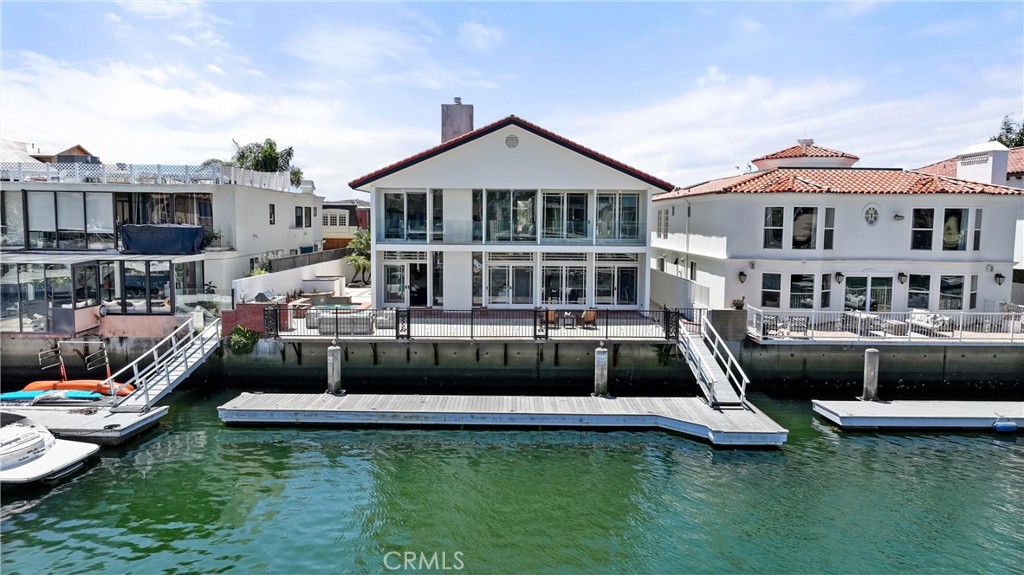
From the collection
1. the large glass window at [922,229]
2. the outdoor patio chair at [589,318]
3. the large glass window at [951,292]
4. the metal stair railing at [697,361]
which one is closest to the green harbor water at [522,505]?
the metal stair railing at [697,361]

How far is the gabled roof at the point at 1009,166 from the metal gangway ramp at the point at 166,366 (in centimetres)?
3524

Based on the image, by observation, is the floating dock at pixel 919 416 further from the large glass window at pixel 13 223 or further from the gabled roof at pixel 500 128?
the large glass window at pixel 13 223

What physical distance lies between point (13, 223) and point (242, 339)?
1399 cm

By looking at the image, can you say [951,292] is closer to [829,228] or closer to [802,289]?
[829,228]

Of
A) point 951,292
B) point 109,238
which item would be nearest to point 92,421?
point 109,238

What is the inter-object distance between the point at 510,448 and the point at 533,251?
34.3 ft

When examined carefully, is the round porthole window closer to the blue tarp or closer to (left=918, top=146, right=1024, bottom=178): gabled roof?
(left=918, top=146, right=1024, bottom=178): gabled roof

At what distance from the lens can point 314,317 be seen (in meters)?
21.7

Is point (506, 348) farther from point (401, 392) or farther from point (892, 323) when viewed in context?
point (892, 323)

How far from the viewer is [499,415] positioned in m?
17.7

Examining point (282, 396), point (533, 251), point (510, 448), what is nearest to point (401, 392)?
point (282, 396)

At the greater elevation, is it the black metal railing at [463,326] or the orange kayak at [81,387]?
the black metal railing at [463,326]

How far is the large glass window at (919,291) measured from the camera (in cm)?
2367

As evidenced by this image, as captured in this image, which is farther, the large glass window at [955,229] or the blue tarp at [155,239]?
the blue tarp at [155,239]
